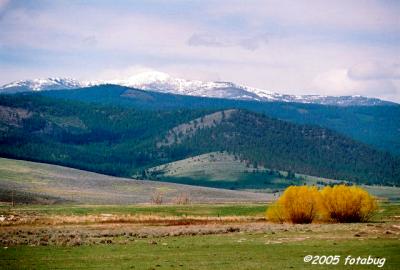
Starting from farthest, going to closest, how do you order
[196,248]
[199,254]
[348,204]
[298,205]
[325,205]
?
[325,205]
[348,204]
[298,205]
[196,248]
[199,254]

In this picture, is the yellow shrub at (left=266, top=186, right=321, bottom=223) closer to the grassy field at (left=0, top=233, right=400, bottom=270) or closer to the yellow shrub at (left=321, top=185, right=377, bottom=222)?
the yellow shrub at (left=321, top=185, right=377, bottom=222)

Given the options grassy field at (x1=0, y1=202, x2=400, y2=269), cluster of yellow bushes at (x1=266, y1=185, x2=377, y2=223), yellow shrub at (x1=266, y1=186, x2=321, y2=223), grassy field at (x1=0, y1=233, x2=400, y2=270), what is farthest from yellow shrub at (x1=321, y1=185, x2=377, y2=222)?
grassy field at (x1=0, y1=233, x2=400, y2=270)

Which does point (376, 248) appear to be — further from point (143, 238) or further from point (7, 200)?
point (7, 200)

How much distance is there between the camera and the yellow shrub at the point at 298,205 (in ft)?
294

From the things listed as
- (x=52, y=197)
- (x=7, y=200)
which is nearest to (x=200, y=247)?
(x=7, y=200)

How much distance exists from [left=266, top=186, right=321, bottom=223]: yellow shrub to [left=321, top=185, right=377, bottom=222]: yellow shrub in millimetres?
1675

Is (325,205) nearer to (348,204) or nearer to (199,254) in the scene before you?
(348,204)

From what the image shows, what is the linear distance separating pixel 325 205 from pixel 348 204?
3.26 m

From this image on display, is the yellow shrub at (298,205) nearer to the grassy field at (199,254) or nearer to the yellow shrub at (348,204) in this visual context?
the yellow shrub at (348,204)

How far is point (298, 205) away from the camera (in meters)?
89.9

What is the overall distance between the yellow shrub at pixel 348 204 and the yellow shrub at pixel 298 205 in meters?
1.68

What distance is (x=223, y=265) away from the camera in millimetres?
44219

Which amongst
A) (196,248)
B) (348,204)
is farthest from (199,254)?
(348,204)

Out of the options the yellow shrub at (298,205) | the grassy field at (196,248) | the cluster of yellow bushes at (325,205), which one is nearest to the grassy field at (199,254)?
the grassy field at (196,248)
